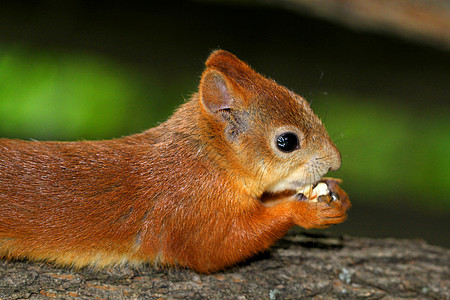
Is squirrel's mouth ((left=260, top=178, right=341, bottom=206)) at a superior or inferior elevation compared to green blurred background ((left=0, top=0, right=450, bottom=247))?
inferior

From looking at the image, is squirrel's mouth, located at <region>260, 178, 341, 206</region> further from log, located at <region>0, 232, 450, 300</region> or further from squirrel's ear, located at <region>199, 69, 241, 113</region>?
squirrel's ear, located at <region>199, 69, 241, 113</region>

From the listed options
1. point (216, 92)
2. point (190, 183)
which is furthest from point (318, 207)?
point (216, 92)

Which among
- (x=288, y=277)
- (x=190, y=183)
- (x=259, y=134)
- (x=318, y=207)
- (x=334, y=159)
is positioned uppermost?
(x=334, y=159)

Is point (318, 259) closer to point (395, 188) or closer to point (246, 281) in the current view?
point (246, 281)

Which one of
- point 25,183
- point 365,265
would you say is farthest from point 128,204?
point 365,265

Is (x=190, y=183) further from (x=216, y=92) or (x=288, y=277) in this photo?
(x=288, y=277)

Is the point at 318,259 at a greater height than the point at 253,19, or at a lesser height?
lesser

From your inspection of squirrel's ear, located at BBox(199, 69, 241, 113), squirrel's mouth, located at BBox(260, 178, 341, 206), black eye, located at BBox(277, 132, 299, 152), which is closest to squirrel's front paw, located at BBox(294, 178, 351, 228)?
squirrel's mouth, located at BBox(260, 178, 341, 206)
